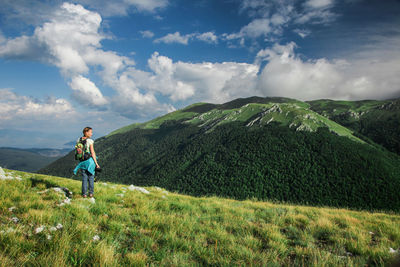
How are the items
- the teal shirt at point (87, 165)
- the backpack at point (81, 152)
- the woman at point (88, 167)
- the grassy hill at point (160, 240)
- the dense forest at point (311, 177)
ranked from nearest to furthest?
the grassy hill at point (160, 240) < the woman at point (88, 167) < the teal shirt at point (87, 165) < the backpack at point (81, 152) < the dense forest at point (311, 177)

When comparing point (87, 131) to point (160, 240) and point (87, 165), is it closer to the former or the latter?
point (87, 165)

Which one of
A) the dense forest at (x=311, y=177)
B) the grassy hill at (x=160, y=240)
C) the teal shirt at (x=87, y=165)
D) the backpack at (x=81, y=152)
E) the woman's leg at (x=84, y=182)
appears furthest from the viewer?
the dense forest at (x=311, y=177)

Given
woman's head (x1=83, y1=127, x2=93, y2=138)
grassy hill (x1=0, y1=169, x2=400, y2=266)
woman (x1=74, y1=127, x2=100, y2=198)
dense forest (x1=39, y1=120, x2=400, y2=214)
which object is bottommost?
dense forest (x1=39, y1=120, x2=400, y2=214)

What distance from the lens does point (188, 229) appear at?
552 cm

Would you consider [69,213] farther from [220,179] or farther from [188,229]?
[220,179]

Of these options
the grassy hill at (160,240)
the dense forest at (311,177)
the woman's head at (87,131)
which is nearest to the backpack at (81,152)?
the woman's head at (87,131)

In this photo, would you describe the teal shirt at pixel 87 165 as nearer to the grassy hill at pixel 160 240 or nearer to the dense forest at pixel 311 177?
the grassy hill at pixel 160 240

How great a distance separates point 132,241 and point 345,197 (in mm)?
170199

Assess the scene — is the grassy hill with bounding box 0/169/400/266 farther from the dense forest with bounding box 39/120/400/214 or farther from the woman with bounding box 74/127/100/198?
the dense forest with bounding box 39/120/400/214

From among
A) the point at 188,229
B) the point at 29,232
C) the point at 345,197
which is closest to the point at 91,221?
the point at 29,232

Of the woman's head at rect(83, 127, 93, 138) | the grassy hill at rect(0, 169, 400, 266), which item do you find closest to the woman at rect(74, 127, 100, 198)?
the woman's head at rect(83, 127, 93, 138)

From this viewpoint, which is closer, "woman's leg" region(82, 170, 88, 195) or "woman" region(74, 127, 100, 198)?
"woman's leg" region(82, 170, 88, 195)

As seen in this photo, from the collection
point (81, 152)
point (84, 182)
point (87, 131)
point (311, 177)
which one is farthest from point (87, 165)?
point (311, 177)

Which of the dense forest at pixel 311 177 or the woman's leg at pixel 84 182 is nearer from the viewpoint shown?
the woman's leg at pixel 84 182
